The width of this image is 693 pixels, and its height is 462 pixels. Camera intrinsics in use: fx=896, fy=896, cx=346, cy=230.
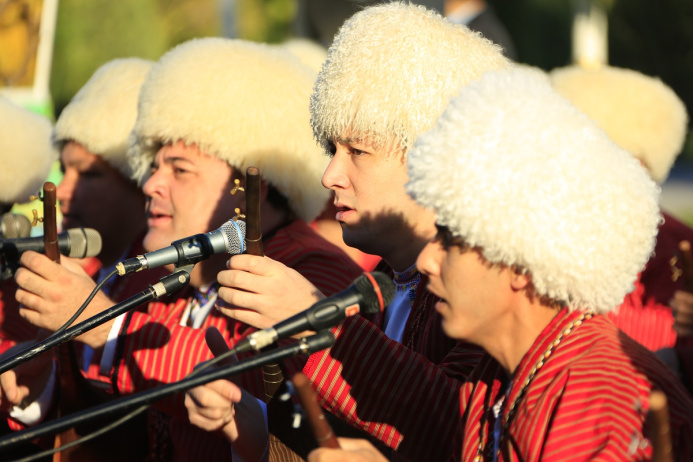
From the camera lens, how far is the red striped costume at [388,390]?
2533 millimetres

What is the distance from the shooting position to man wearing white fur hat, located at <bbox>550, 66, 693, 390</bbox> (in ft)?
14.7

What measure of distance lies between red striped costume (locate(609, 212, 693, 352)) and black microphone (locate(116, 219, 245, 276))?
201cm

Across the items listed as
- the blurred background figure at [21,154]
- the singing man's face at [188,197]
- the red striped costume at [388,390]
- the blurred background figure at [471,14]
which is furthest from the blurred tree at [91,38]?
the red striped costume at [388,390]

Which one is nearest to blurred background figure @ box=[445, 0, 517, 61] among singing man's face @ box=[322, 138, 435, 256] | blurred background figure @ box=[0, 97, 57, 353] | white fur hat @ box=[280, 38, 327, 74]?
white fur hat @ box=[280, 38, 327, 74]

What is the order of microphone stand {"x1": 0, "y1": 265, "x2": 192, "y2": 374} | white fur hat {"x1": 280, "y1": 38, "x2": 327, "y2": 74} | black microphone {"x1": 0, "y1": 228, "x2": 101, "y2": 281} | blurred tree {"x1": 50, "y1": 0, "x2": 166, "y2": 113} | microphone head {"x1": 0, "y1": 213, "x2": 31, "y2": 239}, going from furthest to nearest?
blurred tree {"x1": 50, "y1": 0, "x2": 166, "y2": 113}
white fur hat {"x1": 280, "y1": 38, "x2": 327, "y2": 74}
microphone head {"x1": 0, "y1": 213, "x2": 31, "y2": 239}
black microphone {"x1": 0, "y1": 228, "x2": 101, "y2": 281}
microphone stand {"x1": 0, "y1": 265, "x2": 192, "y2": 374}

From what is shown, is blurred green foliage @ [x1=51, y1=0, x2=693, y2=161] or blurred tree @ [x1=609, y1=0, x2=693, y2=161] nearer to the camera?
blurred green foliage @ [x1=51, y1=0, x2=693, y2=161]

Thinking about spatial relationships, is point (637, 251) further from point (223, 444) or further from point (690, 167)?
point (690, 167)

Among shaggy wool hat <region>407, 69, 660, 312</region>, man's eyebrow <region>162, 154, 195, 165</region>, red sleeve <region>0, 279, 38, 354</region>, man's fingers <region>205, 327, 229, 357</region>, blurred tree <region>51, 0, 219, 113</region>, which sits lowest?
red sleeve <region>0, 279, 38, 354</region>

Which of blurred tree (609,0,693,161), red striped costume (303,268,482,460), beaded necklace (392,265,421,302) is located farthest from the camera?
blurred tree (609,0,693,161)

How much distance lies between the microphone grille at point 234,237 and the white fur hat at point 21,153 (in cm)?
243

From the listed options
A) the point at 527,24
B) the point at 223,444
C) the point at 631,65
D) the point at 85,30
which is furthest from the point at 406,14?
the point at 631,65

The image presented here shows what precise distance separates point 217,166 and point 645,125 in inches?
105

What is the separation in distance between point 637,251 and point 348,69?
119 cm

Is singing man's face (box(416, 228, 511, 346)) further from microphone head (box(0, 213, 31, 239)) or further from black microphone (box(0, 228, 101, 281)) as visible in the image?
microphone head (box(0, 213, 31, 239))
